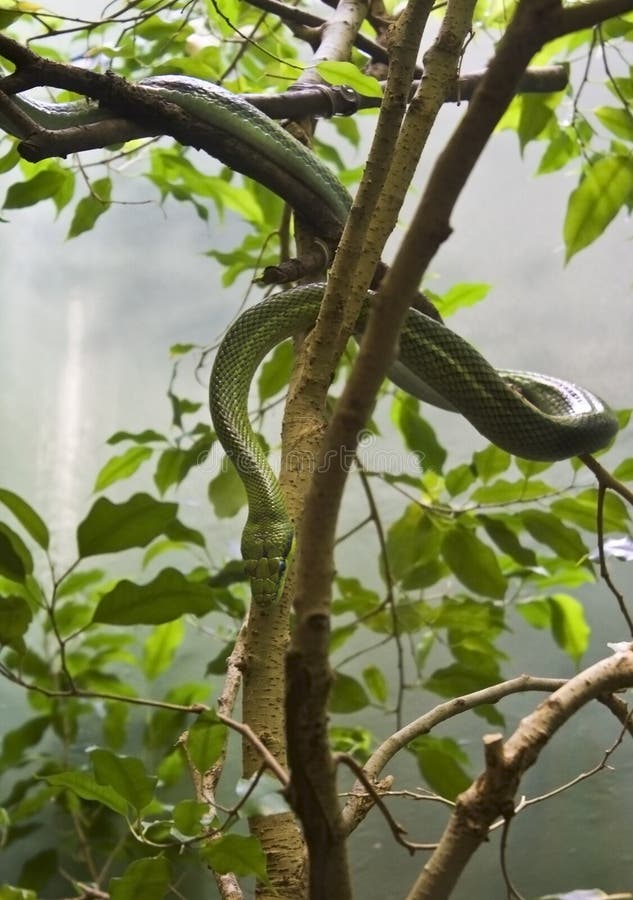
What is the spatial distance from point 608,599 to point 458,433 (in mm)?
704

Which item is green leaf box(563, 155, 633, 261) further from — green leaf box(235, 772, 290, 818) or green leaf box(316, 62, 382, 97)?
green leaf box(235, 772, 290, 818)

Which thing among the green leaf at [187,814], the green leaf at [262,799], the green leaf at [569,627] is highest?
the green leaf at [569,627]

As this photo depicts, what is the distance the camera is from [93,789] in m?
0.79

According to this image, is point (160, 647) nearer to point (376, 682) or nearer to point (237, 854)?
point (376, 682)

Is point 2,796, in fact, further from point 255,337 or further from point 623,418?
point 623,418

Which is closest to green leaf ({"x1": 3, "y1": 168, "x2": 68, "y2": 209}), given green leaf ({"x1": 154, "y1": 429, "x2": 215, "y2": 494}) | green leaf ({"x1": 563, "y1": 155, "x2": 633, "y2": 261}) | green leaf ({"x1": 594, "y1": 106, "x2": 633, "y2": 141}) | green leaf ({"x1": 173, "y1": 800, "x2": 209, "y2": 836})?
green leaf ({"x1": 154, "y1": 429, "x2": 215, "y2": 494})

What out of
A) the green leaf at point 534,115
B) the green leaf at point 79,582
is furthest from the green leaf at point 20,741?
the green leaf at point 534,115

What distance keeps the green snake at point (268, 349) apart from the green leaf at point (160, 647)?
3.59 feet

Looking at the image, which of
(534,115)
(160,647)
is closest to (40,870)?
(160,647)

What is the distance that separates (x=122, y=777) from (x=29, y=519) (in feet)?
1.87

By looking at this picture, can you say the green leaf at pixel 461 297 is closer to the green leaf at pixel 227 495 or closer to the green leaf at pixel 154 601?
the green leaf at pixel 227 495

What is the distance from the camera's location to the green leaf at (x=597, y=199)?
139 cm

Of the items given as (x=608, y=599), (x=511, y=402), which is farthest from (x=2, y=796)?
(x=511, y=402)

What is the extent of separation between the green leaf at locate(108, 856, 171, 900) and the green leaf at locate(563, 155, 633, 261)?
3.98 ft
